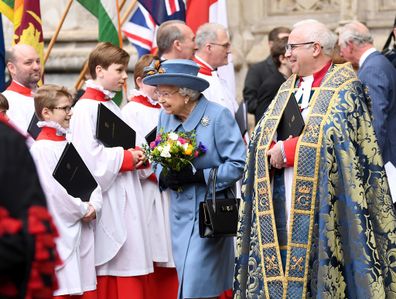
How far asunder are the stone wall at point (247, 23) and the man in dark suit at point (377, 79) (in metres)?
2.59

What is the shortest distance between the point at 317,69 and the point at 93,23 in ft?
23.9

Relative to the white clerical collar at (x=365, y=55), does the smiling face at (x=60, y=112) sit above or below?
below

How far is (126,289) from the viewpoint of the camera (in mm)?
8398

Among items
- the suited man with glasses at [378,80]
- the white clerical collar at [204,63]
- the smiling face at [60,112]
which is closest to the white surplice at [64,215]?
the smiling face at [60,112]

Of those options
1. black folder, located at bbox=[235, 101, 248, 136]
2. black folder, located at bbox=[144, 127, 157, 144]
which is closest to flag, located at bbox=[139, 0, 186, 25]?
black folder, located at bbox=[235, 101, 248, 136]

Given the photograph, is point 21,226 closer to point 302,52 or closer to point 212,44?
point 302,52

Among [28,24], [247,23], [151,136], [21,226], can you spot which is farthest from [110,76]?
[247,23]

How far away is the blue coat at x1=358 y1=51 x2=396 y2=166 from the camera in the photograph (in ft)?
32.0

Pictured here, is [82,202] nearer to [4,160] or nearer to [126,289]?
[126,289]

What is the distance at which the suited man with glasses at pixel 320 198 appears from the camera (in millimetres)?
7129

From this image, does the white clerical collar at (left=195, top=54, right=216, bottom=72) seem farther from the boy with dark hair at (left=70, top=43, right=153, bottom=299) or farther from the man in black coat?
the man in black coat

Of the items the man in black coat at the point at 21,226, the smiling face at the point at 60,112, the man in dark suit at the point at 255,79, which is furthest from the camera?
the man in dark suit at the point at 255,79

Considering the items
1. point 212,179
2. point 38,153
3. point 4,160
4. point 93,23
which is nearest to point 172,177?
point 212,179

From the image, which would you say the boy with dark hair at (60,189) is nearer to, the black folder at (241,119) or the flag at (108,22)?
the black folder at (241,119)
